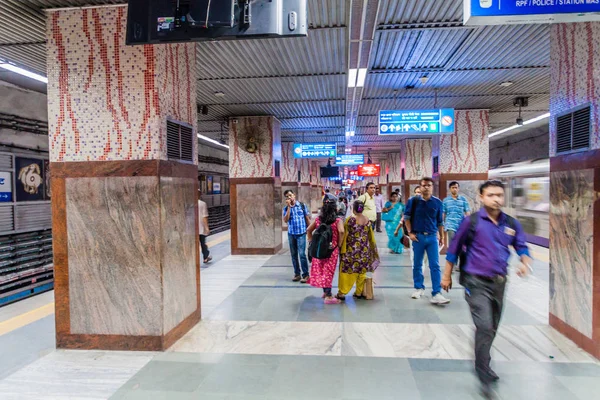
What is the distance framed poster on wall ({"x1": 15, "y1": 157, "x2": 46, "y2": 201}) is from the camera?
7102mm

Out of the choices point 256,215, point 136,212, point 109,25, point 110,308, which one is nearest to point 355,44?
point 109,25

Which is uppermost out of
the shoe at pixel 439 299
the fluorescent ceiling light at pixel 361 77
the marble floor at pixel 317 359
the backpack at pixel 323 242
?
the fluorescent ceiling light at pixel 361 77

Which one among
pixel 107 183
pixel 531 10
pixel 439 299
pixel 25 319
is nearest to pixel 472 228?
pixel 531 10

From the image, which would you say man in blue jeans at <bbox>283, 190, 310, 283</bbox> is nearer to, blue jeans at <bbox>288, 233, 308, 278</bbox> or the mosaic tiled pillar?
blue jeans at <bbox>288, 233, 308, 278</bbox>

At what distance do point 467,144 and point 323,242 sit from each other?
5.87 metres

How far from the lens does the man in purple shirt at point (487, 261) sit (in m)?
2.72

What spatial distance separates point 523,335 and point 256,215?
646cm

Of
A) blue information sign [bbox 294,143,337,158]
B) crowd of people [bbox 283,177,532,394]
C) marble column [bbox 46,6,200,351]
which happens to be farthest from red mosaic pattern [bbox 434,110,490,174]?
marble column [bbox 46,6,200,351]

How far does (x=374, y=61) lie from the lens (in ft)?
18.5

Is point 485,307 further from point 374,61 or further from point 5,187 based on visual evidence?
point 5,187

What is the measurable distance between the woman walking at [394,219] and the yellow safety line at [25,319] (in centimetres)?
678

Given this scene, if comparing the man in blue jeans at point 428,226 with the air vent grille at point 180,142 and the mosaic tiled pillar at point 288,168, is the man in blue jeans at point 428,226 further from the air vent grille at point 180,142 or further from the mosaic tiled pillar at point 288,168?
the mosaic tiled pillar at point 288,168

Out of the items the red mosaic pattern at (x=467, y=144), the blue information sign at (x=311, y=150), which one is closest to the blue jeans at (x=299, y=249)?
the red mosaic pattern at (x=467, y=144)

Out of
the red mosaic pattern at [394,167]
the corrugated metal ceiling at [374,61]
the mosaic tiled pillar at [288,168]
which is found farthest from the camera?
the red mosaic pattern at [394,167]
